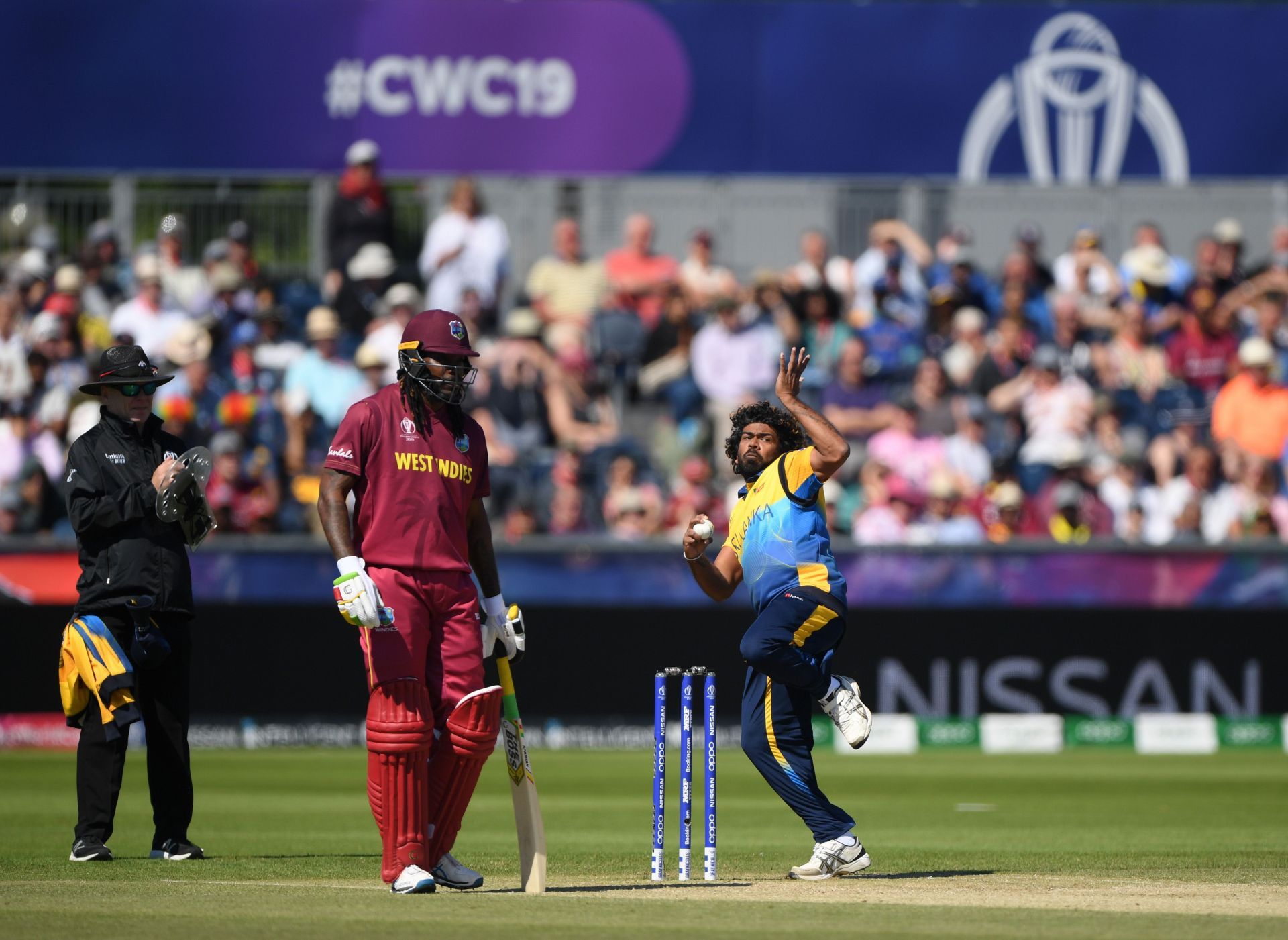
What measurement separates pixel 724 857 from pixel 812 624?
1662 mm

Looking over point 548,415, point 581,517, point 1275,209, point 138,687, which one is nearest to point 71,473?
point 138,687

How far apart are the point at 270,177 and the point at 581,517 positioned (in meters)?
6.06

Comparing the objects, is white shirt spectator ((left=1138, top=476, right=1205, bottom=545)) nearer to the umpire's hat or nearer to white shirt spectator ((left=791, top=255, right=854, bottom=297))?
white shirt spectator ((left=791, top=255, right=854, bottom=297))

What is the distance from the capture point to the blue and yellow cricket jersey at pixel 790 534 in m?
8.64

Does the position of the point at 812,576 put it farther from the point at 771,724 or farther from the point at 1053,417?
the point at 1053,417

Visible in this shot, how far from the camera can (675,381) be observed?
2028cm

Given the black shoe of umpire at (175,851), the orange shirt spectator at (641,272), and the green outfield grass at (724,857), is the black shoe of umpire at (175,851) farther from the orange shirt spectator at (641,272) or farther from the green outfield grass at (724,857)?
the orange shirt spectator at (641,272)

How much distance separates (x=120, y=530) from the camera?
9070mm

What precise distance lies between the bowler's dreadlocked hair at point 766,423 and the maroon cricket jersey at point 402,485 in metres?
1.46

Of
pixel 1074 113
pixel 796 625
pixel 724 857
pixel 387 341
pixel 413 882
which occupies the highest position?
pixel 1074 113

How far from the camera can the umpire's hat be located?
9.13 metres

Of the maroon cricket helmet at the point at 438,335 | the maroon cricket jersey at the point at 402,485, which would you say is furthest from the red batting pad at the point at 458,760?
the maroon cricket helmet at the point at 438,335

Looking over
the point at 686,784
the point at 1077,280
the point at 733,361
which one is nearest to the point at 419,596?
the point at 686,784

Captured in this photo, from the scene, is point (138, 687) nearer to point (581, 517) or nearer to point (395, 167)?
point (581, 517)
